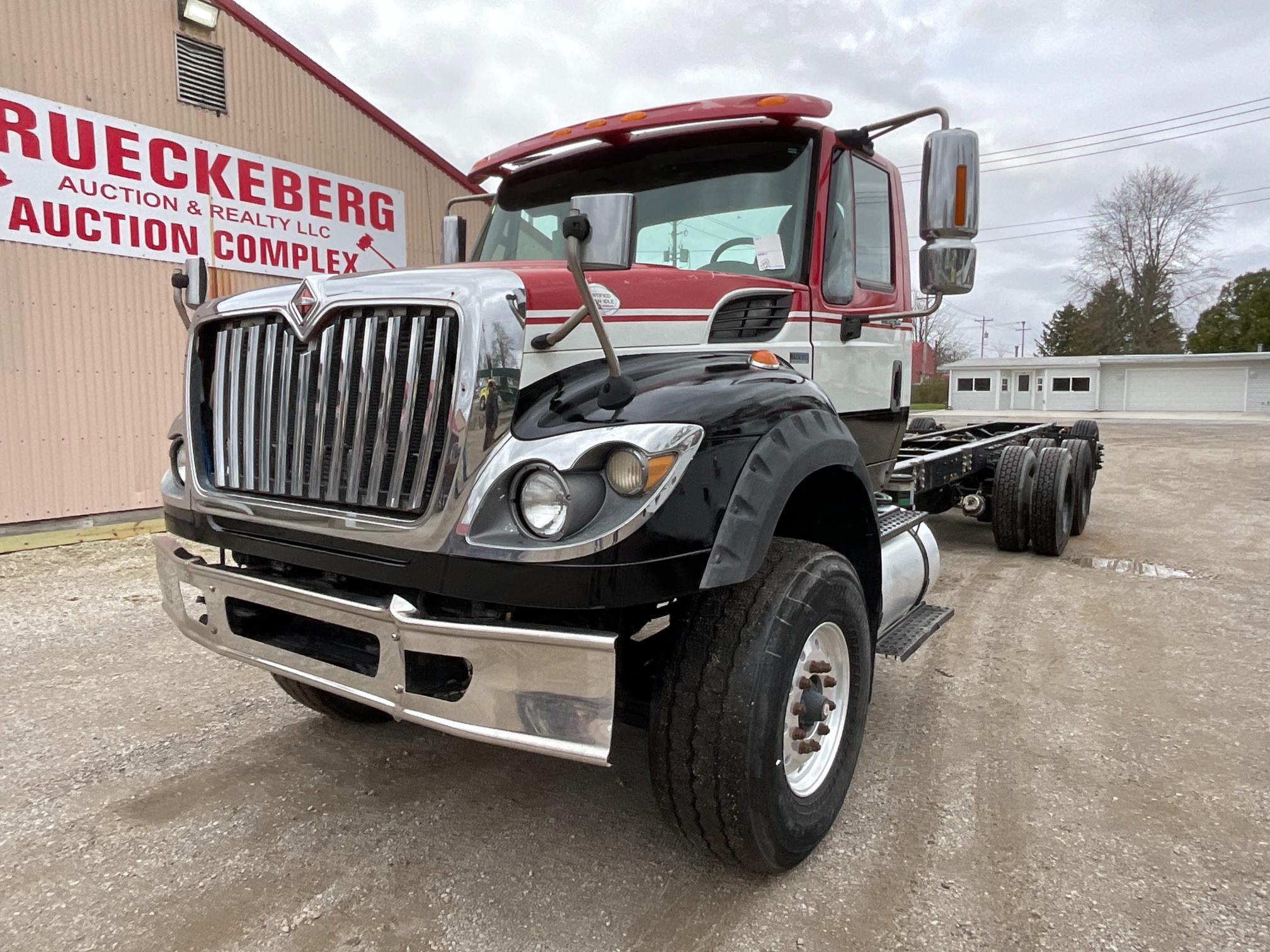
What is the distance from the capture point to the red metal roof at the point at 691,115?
3.21 meters

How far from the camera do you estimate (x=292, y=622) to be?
2562mm

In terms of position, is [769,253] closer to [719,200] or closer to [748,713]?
[719,200]

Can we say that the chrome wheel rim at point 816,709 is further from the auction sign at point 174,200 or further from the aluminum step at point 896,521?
the auction sign at point 174,200

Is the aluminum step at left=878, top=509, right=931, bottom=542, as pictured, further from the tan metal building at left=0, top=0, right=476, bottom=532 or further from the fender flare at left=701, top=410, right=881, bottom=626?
the tan metal building at left=0, top=0, right=476, bottom=532

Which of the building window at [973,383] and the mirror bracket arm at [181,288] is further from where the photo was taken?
the building window at [973,383]


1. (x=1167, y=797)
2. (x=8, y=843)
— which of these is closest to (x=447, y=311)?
(x=8, y=843)

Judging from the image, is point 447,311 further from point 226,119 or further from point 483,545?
point 226,119

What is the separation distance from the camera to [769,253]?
3.25 meters

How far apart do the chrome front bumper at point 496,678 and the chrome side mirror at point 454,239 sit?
2716 millimetres

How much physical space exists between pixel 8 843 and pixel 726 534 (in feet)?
8.09

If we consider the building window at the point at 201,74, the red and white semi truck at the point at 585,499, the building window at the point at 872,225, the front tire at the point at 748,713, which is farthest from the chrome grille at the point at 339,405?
the building window at the point at 201,74

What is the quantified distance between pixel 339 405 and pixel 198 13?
791 centimetres

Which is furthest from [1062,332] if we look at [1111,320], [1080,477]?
[1080,477]

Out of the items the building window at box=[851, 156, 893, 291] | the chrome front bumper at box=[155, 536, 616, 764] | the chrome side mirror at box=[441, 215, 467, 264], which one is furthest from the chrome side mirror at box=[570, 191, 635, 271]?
the chrome side mirror at box=[441, 215, 467, 264]
